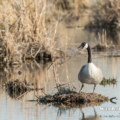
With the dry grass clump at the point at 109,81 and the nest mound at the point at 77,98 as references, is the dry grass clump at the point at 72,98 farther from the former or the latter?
the dry grass clump at the point at 109,81

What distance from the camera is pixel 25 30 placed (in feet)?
42.1

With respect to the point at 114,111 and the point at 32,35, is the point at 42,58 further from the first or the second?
the point at 114,111

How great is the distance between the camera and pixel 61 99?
23.1 feet

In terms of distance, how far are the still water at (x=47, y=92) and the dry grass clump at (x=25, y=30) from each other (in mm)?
764

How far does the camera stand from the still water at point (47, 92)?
20.1 ft

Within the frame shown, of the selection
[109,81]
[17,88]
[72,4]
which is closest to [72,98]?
[17,88]

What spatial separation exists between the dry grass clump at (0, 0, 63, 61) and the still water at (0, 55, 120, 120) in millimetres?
764

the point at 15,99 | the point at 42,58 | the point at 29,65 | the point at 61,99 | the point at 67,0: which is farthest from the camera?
the point at 67,0

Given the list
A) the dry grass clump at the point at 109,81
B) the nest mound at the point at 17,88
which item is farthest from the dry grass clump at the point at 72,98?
the dry grass clump at the point at 109,81

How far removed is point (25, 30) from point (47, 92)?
17.5 feet

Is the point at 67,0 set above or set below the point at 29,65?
above

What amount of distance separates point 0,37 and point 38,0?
1867mm

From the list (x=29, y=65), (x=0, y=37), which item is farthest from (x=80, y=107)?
(x=0, y=37)

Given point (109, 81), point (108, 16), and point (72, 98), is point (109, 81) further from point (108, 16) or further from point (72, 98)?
point (108, 16)
